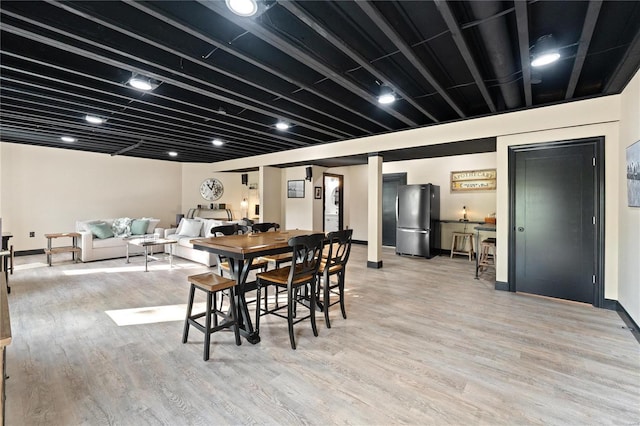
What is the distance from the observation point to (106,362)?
88.6 inches

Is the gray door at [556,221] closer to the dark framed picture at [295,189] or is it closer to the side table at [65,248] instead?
the dark framed picture at [295,189]

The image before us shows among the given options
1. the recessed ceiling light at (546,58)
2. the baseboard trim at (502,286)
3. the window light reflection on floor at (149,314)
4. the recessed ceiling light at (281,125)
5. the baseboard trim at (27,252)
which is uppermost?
the recessed ceiling light at (281,125)

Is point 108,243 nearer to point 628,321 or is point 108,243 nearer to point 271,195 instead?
point 271,195

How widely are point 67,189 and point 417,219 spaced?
836 cm

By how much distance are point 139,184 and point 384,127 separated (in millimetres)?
7026

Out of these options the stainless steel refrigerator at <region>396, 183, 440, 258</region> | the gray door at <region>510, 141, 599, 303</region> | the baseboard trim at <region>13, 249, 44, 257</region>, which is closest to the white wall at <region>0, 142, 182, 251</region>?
the baseboard trim at <region>13, 249, 44, 257</region>

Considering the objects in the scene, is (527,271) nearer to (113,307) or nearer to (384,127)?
(384,127)

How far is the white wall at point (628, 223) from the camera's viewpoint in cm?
275

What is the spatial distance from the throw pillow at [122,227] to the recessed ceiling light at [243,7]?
625 centimetres

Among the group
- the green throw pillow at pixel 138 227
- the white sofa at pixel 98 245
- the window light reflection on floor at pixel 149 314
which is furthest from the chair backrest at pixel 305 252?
the green throw pillow at pixel 138 227

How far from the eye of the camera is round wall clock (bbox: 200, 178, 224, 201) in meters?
9.29

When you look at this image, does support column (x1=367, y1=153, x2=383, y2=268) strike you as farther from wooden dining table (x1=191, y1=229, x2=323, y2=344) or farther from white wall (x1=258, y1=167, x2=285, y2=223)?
white wall (x1=258, y1=167, x2=285, y2=223)

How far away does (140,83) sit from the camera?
9.53 feet

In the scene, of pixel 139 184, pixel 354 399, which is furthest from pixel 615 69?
pixel 139 184
